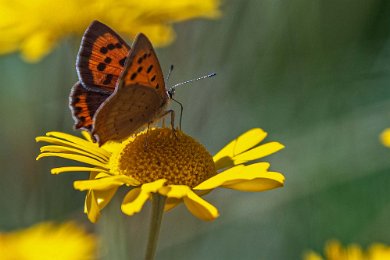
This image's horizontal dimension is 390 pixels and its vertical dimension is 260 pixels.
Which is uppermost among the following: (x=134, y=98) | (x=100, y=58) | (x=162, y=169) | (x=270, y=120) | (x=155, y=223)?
(x=270, y=120)

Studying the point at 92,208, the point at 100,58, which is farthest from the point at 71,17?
the point at 92,208

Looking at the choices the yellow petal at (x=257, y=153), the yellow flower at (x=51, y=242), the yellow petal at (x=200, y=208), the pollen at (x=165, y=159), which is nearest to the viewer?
the yellow petal at (x=200, y=208)

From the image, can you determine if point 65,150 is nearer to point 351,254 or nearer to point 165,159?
point 165,159

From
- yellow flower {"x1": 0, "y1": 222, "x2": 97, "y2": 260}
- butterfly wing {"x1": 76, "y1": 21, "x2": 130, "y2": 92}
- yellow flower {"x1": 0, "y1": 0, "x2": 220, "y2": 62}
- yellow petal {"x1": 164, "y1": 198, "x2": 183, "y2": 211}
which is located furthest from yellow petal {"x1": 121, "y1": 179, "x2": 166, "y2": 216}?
yellow flower {"x1": 0, "y1": 0, "x2": 220, "y2": 62}

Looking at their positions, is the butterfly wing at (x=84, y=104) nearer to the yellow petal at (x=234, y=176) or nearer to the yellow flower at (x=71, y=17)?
the yellow petal at (x=234, y=176)

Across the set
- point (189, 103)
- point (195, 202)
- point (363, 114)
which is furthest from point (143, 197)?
point (363, 114)

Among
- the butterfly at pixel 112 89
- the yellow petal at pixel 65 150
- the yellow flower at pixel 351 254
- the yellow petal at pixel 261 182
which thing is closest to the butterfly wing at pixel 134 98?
the butterfly at pixel 112 89

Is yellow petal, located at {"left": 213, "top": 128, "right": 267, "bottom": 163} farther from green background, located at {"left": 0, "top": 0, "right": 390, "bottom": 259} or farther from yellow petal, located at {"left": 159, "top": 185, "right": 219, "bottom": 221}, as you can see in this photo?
green background, located at {"left": 0, "top": 0, "right": 390, "bottom": 259}
